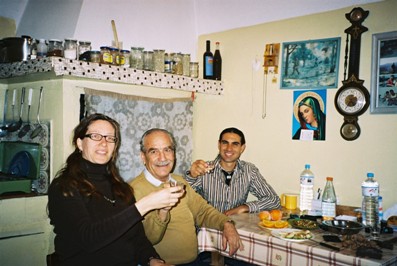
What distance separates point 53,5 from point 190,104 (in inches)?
65.7

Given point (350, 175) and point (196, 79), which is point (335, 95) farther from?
point (196, 79)

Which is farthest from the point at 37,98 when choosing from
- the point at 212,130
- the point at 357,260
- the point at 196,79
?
the point at 357,260

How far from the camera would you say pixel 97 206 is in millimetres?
1815

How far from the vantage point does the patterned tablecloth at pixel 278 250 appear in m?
1.82

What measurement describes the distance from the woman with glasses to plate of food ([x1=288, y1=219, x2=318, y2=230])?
36.4 inches

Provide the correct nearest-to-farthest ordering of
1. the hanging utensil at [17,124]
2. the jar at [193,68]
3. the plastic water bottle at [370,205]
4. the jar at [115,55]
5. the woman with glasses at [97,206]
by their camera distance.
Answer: the woman with glasses at [97,206] → the plastic water bottle at [370,205] → the jar at [115,55] → the hanging utensil at [17,124] → the jar at [193,68]

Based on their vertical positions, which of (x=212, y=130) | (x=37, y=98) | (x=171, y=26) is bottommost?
(x=212, y=130)

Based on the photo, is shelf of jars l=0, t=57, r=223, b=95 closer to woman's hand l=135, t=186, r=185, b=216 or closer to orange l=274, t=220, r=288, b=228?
woman's hand l=135, t=186, r=185, b=216

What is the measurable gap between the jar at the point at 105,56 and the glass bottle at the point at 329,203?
6.73ft

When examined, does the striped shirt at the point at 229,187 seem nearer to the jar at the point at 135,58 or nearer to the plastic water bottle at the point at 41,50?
the jar at the point at 135,58

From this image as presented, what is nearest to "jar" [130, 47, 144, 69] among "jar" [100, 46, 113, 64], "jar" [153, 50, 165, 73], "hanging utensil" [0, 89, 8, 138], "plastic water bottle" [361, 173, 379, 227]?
"jar" [153, 50, 165, 73]

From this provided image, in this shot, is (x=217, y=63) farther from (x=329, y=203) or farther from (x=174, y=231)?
(x=174, y=231)

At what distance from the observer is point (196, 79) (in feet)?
12.0

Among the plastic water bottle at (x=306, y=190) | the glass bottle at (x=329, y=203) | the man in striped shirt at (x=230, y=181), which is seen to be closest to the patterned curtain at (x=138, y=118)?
the man in striped shirt at (x=230, y=181)
